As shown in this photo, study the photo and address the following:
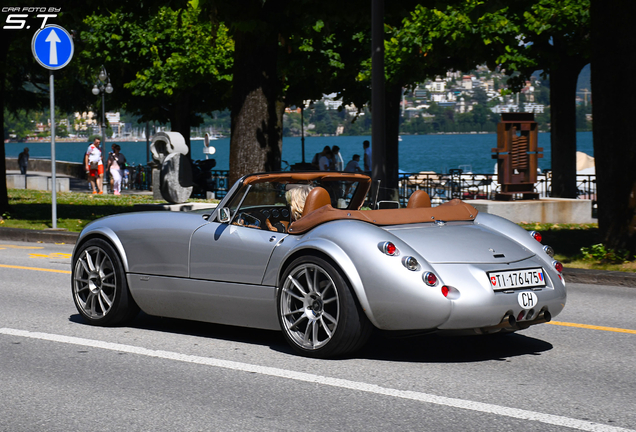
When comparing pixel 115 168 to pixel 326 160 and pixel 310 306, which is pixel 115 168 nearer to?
pixel 326 160

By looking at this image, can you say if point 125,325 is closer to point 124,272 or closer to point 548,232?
point 124,272

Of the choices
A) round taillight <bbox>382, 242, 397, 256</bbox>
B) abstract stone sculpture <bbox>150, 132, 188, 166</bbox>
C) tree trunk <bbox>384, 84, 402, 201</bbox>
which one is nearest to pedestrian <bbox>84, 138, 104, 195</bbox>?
abstract stone sculpture <bbox>150, 132, 188, 166</bbox>

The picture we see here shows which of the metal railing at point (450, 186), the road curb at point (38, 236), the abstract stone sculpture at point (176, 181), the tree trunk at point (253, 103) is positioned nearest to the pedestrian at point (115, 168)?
the metal railing at point (450, 186)

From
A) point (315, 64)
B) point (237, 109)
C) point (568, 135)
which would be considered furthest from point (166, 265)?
point (315, 64)

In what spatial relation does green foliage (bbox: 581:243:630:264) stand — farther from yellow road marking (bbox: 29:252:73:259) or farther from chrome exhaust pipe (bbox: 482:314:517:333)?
yellow road marking (bbox: 29:252:73:259)

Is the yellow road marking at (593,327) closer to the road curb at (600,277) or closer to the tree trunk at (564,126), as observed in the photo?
the road curb at (600,277)

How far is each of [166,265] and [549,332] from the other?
10.1 feet

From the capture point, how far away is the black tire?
721cm

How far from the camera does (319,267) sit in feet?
19.4

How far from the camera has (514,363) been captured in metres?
5.94

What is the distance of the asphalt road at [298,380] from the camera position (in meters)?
4.61

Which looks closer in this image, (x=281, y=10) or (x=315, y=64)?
(x=281, y=10)

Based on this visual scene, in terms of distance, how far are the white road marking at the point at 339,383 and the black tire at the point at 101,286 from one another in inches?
16.9

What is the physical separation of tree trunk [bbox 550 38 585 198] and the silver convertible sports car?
58.8 ft
